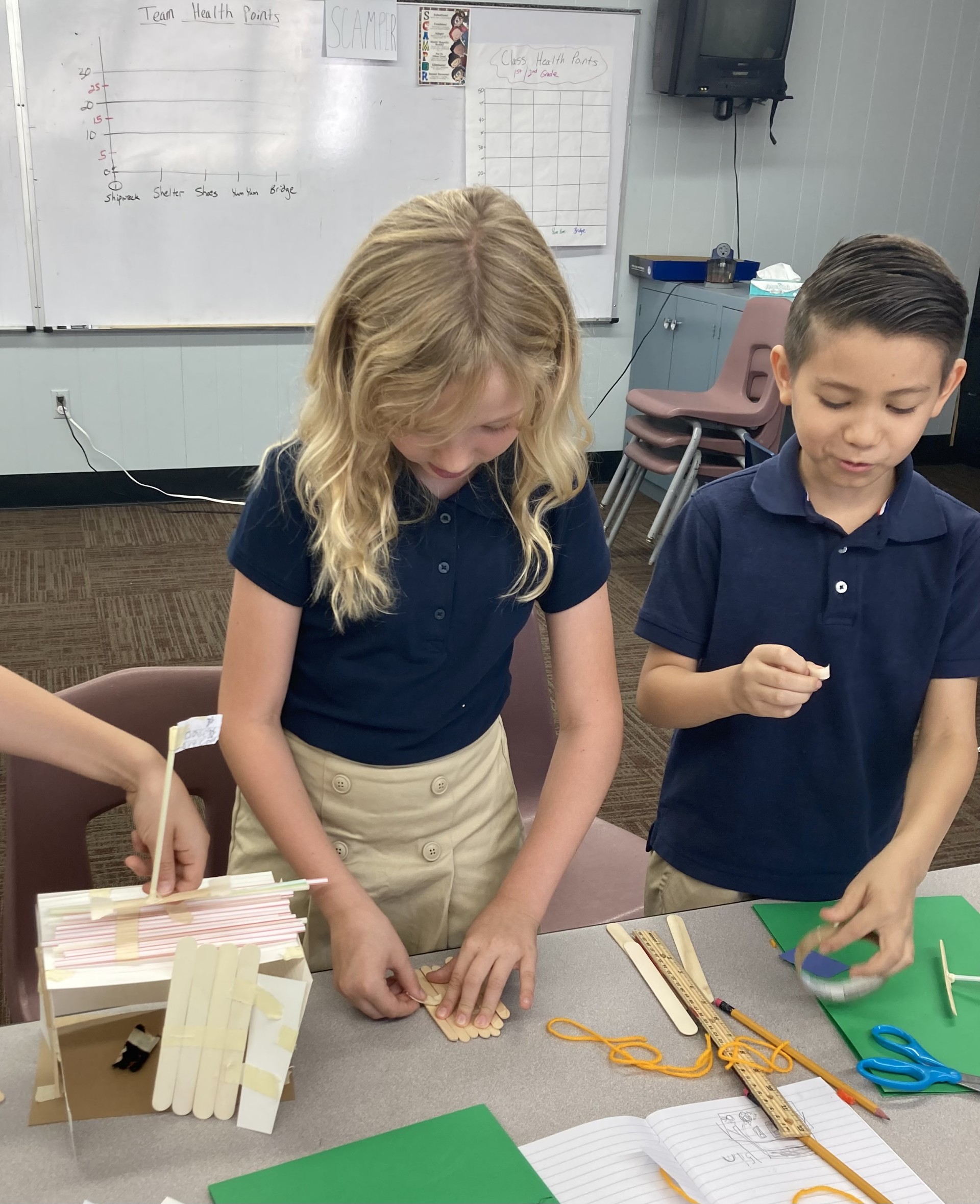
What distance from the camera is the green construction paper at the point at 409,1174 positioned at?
2.27 ft

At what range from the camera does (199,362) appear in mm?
4371

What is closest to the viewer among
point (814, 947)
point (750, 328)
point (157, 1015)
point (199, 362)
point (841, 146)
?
point (157, 1015)

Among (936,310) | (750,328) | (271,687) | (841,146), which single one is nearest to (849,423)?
(936,310)

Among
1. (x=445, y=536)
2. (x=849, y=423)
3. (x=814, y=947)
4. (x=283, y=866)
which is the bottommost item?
(x=283, y=866)

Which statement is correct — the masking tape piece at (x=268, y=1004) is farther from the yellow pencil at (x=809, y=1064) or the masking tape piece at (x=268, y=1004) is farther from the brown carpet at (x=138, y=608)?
the brown carpet at (x=138, y=608)

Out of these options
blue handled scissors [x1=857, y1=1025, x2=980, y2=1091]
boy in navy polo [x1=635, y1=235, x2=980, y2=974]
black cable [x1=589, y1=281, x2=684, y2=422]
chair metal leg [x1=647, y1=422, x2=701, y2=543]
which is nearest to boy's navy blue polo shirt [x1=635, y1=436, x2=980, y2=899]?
boy in navy polo [x1=635, y1=235, x2=980, y2=974]

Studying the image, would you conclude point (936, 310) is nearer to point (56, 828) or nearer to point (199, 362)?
point (56, 828)

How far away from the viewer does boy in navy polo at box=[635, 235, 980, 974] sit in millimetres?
1033

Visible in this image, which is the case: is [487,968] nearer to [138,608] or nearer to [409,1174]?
[409,1174]

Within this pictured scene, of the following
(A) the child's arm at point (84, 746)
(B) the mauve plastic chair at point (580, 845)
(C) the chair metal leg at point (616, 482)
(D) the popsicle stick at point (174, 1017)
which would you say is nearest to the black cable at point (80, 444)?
(C) the chair metal leg at point (616, 482)

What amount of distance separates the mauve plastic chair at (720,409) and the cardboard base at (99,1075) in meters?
3.13

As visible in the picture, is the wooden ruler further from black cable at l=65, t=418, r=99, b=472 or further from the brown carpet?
black cable at l=65, t=418, r=99, b=472

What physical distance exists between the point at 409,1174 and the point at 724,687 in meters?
0.50

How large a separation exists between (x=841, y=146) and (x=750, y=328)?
150cm
